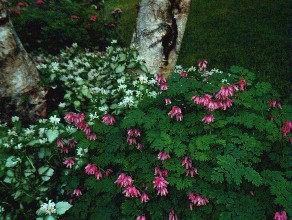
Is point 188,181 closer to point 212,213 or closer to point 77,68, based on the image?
point 212,213

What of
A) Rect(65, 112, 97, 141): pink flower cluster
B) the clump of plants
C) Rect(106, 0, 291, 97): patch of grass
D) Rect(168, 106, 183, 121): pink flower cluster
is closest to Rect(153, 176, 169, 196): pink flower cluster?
the clump of plants

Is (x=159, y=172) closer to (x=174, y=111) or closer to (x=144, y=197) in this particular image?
(x=144, y=197)

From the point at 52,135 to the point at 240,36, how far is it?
7.21 m

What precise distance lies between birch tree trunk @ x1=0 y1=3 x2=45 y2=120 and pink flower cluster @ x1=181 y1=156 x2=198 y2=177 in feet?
7.37

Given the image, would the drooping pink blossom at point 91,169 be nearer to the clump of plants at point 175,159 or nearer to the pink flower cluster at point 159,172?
the clump of plants at point 175,159

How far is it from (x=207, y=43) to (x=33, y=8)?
4483 mm

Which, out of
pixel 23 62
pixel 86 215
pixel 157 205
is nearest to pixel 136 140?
pixel 157 205

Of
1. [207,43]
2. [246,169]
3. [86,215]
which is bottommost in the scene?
[207,43]

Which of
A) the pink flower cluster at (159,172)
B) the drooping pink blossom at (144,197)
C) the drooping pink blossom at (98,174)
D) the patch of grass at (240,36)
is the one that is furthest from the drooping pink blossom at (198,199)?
the patch of grass at (240,36)

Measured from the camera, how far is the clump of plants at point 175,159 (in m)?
2.84

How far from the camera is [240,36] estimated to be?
9.24m

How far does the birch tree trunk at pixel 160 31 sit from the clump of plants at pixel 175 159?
5.96 ft

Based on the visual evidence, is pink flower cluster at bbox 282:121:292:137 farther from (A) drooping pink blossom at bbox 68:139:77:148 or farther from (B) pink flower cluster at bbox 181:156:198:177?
(A) drooping pink blossom at bbox 68:139:77:148

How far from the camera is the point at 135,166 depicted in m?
3.03
